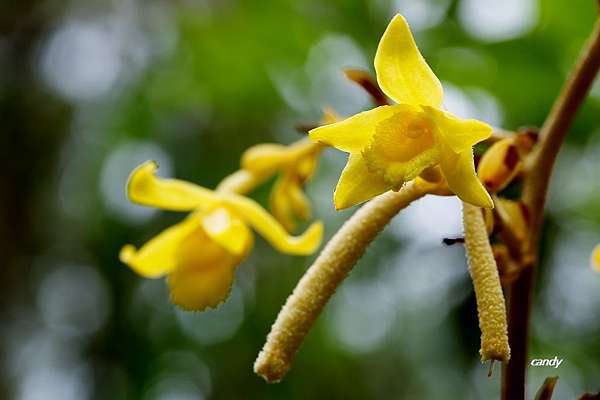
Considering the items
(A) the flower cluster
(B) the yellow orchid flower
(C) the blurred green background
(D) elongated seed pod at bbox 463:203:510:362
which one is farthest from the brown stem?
(C) the blurred green background

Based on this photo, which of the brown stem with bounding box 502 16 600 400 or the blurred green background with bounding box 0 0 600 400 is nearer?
the brown stem with bounding box 502 16 600 400

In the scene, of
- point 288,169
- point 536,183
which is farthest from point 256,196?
point 536,183

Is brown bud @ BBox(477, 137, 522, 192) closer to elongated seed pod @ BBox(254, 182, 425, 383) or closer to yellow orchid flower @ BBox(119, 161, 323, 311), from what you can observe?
elongated seed pod @ BBox(254, 182, 425, 383)

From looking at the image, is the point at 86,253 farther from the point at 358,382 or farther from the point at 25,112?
the point at 358,382

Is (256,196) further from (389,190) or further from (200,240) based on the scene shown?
(389,190)

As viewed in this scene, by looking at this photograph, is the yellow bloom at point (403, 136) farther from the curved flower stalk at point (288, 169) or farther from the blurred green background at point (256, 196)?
the blurred green background at point (256, 196)
